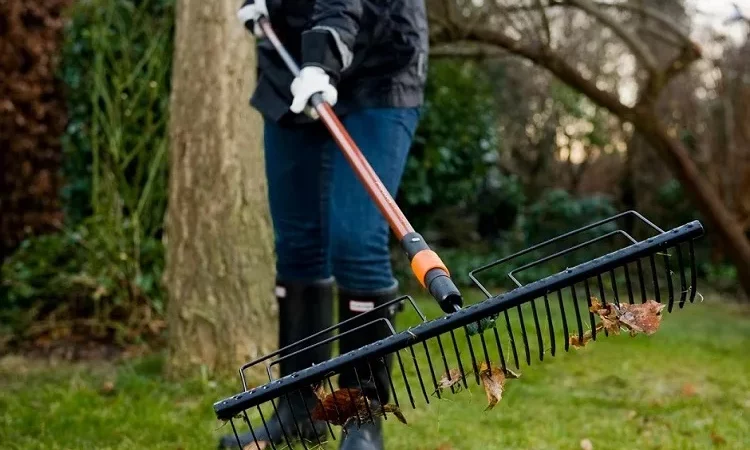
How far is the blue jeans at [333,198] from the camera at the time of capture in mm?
2117

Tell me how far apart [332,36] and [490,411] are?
5.02 feet

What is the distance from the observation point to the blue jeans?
2.12 m

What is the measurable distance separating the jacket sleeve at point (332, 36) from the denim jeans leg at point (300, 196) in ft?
0.98

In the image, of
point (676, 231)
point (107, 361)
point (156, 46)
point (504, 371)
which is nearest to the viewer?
point (676, 231)

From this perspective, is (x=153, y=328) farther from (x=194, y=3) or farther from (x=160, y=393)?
(x=194, y=3)

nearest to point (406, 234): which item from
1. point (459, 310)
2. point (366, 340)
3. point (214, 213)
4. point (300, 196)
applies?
point (459, 310)

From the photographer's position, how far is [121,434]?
2.57 metres

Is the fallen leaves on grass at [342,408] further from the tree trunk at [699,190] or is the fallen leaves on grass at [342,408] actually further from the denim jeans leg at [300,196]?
the tree trunk at [699,190]

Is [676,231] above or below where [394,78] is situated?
below

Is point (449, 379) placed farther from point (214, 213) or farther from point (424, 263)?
point (214, 213)

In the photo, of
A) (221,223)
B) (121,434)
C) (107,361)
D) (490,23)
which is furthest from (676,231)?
(490,23)

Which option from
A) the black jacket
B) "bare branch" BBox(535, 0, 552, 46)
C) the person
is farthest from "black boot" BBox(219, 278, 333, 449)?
"bare branch" BBox(535, 0, 552, 46)

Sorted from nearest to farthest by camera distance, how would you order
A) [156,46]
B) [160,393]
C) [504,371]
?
1. [504,371]
2. [160,393]
3. [156,46]

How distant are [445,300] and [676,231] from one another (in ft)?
1.33
